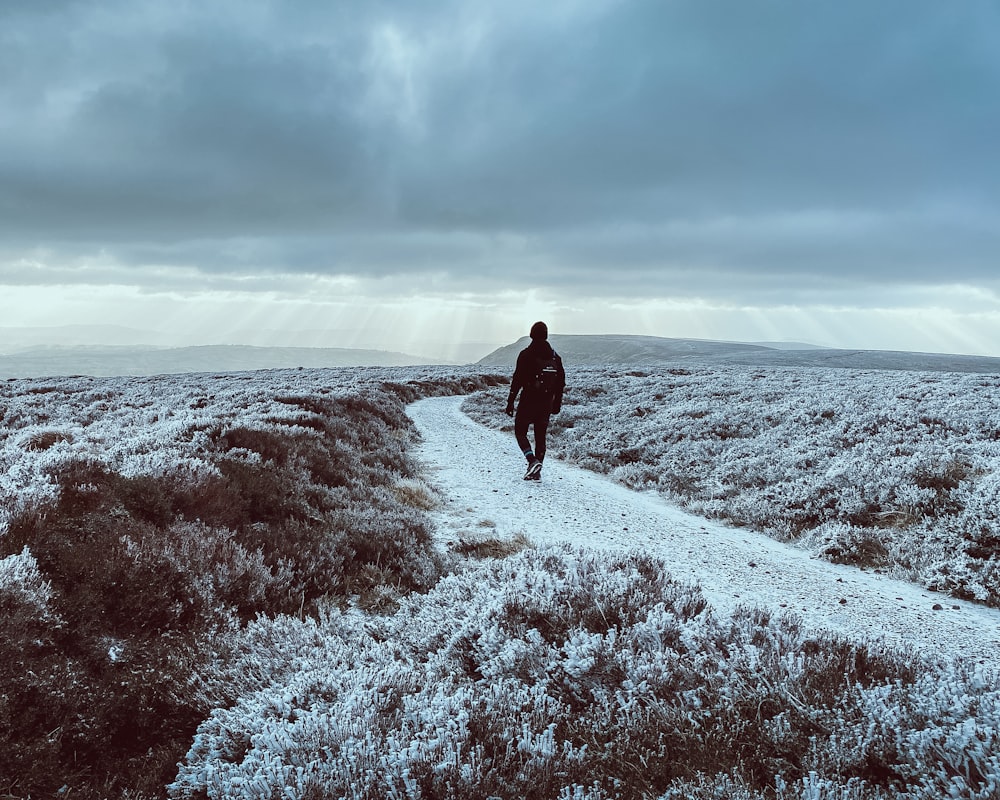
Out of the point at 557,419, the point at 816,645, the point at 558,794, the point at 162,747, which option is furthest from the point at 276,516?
the point at 557,419

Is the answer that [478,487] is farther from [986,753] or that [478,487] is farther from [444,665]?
[986,753]

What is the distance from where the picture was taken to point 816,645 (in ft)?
13.2

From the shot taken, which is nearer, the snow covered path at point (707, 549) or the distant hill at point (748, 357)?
the snow covered path at point (707, 549)

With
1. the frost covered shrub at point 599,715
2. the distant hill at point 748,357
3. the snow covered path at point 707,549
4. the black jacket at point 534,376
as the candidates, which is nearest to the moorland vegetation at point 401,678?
the frost covered shrub at point 599,715

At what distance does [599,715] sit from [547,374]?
8.96 m

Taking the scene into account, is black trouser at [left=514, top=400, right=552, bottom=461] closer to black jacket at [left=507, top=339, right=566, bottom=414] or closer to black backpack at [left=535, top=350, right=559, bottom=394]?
black jacket at [left=507, top=339, right=566, bottom=414]

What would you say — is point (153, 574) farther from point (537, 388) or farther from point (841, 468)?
point (841, 468)

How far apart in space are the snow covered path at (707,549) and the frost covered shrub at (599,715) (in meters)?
1.69

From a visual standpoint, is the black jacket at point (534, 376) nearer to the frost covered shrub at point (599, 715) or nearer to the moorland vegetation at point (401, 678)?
the moorland vegetation at point (401, 678)

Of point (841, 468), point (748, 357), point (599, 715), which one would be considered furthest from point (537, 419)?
point (748, 357)

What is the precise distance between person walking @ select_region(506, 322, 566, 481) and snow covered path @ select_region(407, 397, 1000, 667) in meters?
0.66

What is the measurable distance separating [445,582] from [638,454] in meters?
9.57

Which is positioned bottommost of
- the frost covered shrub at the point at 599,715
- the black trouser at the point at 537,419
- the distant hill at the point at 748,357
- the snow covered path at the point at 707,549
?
the snow covered path at the point at 707,549

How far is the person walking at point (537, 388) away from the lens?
38.9 ft
